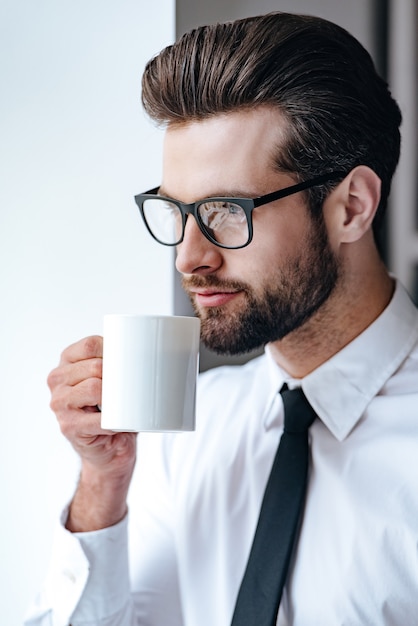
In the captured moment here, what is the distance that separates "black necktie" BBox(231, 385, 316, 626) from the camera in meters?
1.11

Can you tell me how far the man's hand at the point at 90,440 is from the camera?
110 centimetres

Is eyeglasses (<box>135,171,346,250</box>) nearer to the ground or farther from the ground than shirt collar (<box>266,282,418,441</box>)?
farther from the ground

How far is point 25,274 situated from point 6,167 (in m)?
0.19

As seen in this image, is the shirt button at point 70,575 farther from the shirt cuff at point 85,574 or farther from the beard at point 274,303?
the beard at point 274,303

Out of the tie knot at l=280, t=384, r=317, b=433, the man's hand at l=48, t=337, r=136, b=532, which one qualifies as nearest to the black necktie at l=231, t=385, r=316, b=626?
the tie knot at l=280, t=384, r=317, b=433

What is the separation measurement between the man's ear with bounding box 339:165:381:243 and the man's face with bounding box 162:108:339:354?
5cm

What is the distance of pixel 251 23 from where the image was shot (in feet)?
3.94

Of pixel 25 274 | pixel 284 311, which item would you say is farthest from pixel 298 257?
pixel 25 274

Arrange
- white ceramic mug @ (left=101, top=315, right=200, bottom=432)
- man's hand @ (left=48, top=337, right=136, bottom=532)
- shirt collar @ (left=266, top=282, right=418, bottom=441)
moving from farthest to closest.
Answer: shirt collar @ (left=266, top=282, right=418, bottom=441) < man's hand @ (left=48, top=337, right=136, bottom=532) < white ceramic mug @ (left=101, top=315, right=200, bottom=432)

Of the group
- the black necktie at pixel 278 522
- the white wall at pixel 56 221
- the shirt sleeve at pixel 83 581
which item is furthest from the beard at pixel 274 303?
the shirt sleeve at pixel 83 581

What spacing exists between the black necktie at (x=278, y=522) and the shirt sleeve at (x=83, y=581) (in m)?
0.25

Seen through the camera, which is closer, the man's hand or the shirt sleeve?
the man's hand

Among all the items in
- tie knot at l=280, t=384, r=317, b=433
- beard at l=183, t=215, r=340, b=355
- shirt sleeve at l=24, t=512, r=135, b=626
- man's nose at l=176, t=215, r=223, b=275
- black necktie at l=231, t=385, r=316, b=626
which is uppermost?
man's nose at l=176, t=215, r=223, b=275

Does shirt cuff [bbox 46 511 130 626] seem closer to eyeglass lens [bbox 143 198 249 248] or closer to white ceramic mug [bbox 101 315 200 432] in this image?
white ceramic mug [bbox 101 315 200 432]
